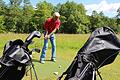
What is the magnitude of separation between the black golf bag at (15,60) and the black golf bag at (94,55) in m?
0.62

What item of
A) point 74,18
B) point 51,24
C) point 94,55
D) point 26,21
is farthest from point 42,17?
point 94,55

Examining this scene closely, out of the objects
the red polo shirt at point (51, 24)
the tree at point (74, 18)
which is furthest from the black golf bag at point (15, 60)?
the tree at point (74, 18)

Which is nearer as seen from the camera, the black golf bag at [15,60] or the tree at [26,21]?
the black golf bag at [15,60]

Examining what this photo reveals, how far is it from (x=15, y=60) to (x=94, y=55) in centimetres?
122

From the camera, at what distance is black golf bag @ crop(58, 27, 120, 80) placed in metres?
5.37

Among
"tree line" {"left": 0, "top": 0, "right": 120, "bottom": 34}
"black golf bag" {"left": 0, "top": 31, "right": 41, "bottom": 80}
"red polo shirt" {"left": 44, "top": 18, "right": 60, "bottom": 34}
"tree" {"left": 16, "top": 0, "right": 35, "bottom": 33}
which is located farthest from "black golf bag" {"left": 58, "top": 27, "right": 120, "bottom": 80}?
"tree" {"left": 16, "top": 0, "right": 35, "bottom": 33}

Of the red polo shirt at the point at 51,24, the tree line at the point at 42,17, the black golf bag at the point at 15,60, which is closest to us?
the black golf bag at the point at 15,60

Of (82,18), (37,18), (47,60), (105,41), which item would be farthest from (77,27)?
(105,41)

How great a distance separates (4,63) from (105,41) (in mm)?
1643

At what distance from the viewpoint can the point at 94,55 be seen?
18.5 feet

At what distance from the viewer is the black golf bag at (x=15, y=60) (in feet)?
18.2

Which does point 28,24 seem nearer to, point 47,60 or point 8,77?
point 47,60

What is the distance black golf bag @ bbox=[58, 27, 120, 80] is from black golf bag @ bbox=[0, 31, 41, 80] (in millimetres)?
624

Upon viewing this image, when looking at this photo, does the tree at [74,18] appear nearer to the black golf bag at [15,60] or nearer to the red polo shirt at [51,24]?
the red polo shirt at [51,24]
